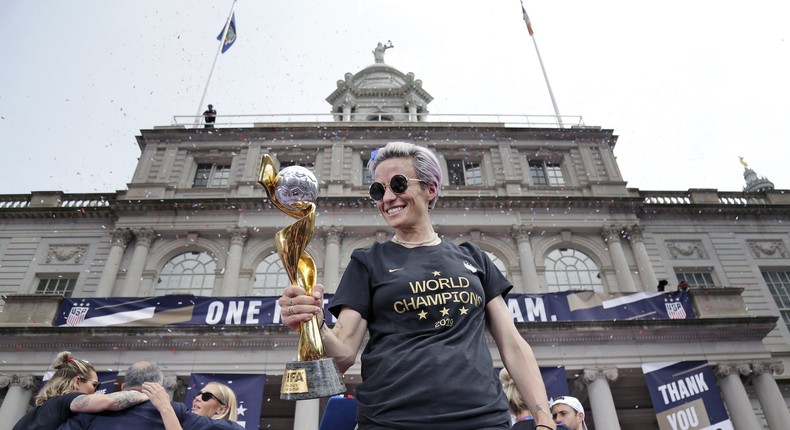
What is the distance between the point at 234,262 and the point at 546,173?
14.6 m

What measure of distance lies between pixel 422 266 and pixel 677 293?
50.3 ft

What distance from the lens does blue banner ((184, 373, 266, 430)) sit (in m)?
12.1

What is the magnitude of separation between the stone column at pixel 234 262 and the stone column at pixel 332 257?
3.29 m

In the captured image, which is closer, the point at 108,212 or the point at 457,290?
the point at 457,290

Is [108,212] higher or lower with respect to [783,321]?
higher

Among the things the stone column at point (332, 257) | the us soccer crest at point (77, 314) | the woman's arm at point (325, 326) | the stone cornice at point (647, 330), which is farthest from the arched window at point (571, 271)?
the woman's arm at point (325, 326)

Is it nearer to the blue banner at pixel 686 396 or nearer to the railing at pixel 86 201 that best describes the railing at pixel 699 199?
the blue banner at pixel 686 396

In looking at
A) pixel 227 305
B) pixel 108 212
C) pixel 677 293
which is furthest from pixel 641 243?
pixel 108 212

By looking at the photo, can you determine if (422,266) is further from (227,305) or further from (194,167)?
(194,167)

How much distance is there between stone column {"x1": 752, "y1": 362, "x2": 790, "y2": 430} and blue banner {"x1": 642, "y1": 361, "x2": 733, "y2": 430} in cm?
159

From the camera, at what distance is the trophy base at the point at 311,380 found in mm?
2051

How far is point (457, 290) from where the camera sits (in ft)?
7.98

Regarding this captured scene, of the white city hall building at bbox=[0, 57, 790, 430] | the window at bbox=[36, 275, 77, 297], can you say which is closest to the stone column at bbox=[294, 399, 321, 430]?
the white city hall building at bbox=[0, 57, 790, 430]

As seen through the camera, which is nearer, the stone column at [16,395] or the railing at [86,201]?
the stone column at [16,395]
